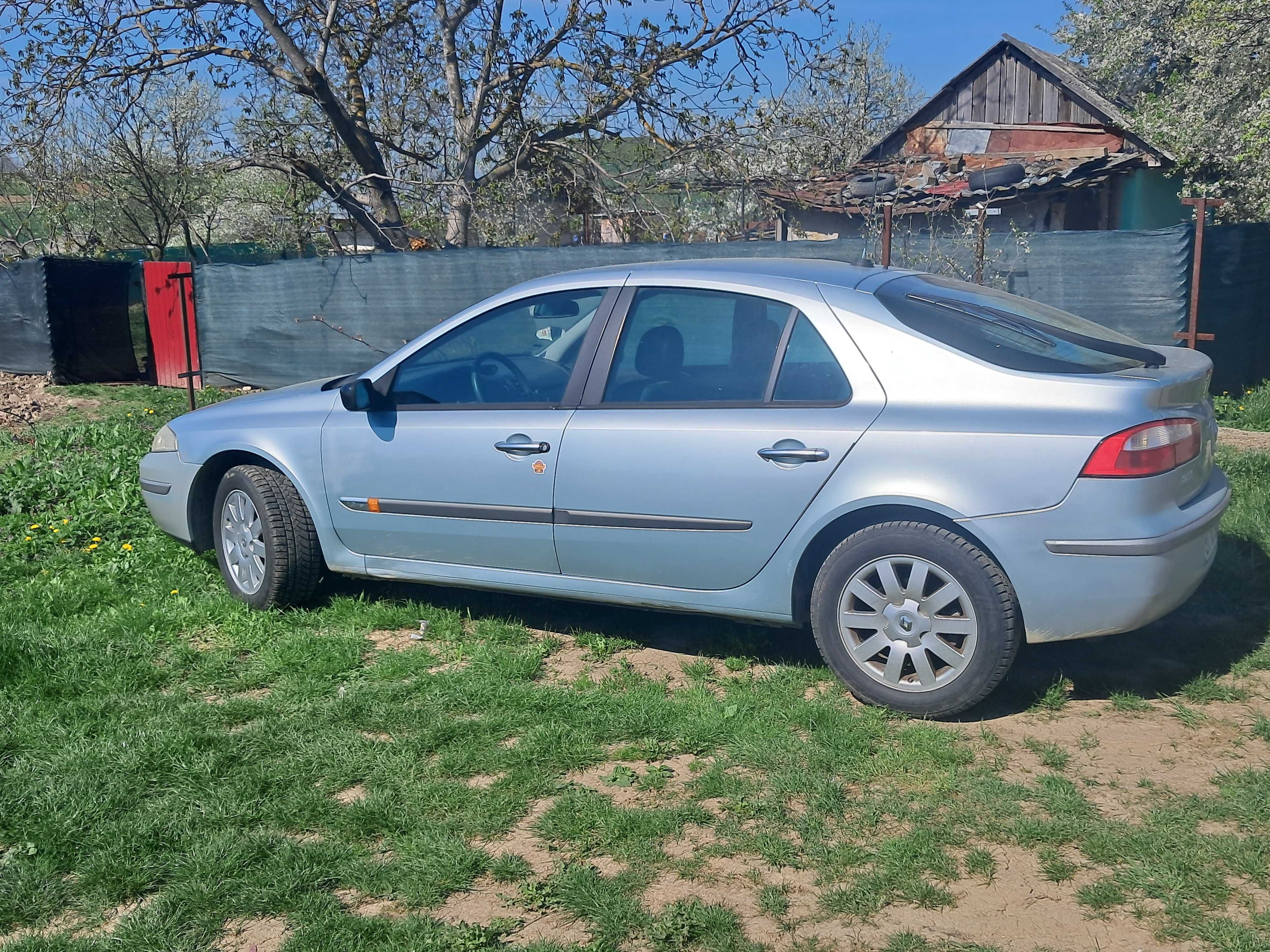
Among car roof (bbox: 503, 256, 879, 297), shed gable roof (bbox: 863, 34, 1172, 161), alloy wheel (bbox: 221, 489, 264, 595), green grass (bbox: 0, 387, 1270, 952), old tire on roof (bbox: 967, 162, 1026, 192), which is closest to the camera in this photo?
green grass (bbox: 0, 387, 1270, 952)

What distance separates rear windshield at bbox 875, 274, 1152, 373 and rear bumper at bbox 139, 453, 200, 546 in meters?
3.44

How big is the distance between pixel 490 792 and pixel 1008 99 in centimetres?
2329

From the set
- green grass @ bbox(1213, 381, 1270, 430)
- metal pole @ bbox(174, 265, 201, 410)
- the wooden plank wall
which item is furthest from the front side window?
the wooden plank wall

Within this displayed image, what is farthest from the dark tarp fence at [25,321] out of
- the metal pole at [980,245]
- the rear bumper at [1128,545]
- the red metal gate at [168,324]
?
the rear bumper at [1128,545]

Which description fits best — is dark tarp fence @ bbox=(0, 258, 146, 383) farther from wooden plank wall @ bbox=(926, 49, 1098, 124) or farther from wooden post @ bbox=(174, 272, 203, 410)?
wooden plank wall @ bbox=(926, 49, 1098, 124)

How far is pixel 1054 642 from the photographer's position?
4.25m

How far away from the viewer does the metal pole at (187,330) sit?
37.9ft

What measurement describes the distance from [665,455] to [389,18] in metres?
→ 11.5

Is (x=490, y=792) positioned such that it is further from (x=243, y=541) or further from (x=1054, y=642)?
(x=243, y=541)

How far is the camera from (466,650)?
4.74m

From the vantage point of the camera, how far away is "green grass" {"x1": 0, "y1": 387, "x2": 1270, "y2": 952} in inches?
114

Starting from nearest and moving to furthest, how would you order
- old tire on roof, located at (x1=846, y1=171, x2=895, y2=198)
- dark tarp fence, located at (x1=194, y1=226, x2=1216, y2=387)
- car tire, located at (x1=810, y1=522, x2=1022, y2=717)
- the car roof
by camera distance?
car tire, located at (x1=810, y1=522, x2=1022, y2=717)
the car roof
dark tarp fence, located at (x1=194, y1=226, x2=1216, y2=387)
old tire on roof, located at (x1=846, y1=171, x2=895, y2=198)

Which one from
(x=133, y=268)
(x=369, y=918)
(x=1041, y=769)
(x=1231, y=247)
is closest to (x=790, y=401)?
(x=1041, y=769)

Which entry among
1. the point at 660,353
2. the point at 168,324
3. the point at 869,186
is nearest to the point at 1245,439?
the point at 660,353
